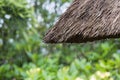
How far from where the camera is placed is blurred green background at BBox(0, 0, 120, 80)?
5898 millimetres

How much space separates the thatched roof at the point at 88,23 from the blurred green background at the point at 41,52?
6.50ft

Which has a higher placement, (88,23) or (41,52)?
(41,52)

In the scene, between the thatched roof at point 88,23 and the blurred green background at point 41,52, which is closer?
the thatched roof at point 88,23

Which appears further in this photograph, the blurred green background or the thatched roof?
the blurred green background

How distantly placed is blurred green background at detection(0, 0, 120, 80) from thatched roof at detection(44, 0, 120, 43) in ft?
6.50

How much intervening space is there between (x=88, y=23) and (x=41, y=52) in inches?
144

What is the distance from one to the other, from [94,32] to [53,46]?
Result: 3.90 metres

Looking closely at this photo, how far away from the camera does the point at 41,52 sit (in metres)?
7.04

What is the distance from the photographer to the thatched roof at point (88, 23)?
10.7 ft

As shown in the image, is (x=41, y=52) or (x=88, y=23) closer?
(x=88, y=23)

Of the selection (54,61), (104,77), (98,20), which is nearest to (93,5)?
(98,20)

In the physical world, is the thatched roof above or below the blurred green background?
below

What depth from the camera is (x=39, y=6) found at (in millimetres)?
7098

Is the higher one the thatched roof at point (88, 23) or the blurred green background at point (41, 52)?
the blurred green background at point (41, 52)
